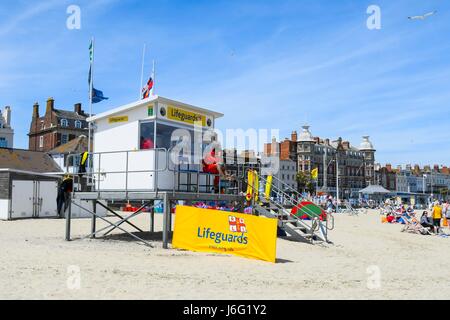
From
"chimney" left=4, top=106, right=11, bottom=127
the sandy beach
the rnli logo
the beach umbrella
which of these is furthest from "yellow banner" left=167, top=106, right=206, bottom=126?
"chimney" left=4, top=106, right=11, bottom=127

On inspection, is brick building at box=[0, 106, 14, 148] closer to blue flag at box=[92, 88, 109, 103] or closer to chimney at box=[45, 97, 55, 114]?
chimney at box=[45, 97, 55, 114]

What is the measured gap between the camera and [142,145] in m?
14.3

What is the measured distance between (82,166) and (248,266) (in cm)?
709

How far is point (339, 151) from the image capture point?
13350 centimetres

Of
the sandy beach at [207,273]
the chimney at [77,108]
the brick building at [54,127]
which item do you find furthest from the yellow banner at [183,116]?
the chimney at [77,108]

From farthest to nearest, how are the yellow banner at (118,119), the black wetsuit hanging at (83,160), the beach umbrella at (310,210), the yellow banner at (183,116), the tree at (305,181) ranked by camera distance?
1. the tree at (305,181)
2. the beach umbrella at (310,210)
3. the black wetsuit hanging at (83,160)
4. the yellow banner at (118,119)
5. the yellow banner at (183,116)

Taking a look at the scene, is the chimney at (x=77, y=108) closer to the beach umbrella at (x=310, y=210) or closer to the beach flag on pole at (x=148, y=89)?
the beach umbrella at (x=310, y=210)

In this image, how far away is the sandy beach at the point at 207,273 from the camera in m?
7.93

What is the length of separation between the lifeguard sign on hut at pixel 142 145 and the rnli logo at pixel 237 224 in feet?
7.33

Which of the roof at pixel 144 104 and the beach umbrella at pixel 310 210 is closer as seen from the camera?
the roof at pixel 144 104

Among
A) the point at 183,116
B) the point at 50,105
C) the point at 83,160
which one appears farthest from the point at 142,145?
the point at 50,105
